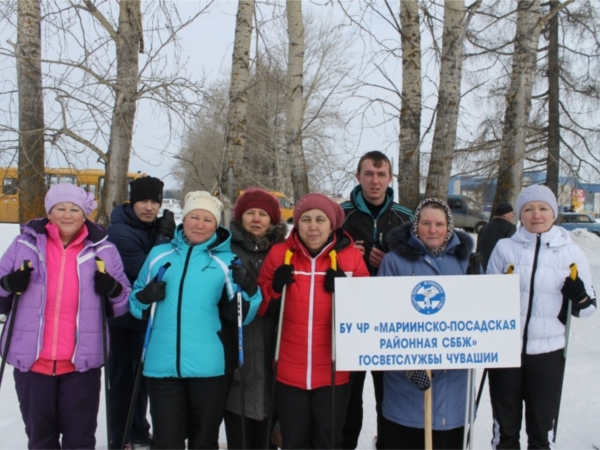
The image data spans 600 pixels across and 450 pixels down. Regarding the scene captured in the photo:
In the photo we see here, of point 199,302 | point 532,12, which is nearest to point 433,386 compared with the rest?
point 199,302

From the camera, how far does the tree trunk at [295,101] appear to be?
643cm

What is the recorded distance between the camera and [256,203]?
3398 millimetres

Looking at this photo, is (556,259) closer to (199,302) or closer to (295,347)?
(295,347)

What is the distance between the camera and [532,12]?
6699 mm

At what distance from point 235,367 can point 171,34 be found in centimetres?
480

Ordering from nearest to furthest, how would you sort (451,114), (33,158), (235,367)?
(235,367)
(451,114)
(33,158)

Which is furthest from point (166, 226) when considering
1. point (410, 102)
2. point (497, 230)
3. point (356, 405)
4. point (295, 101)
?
point (497, 230)

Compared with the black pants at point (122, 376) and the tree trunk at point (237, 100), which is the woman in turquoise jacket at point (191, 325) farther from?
the tree trunk at point (237, 100)

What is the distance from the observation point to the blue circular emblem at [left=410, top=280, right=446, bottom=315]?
2.83 metres

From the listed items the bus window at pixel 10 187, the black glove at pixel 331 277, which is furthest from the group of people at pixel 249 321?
the bus window at pixel 10 187

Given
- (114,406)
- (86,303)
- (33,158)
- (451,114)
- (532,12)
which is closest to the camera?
(86,303)

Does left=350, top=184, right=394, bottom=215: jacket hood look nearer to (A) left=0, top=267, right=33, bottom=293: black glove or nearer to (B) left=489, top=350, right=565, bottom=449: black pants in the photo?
(B) left=489, top=350, right=565, bottom=449: black pants

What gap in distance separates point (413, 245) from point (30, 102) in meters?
5.39

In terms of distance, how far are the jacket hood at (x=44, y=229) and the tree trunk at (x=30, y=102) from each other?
3524 millimetres
